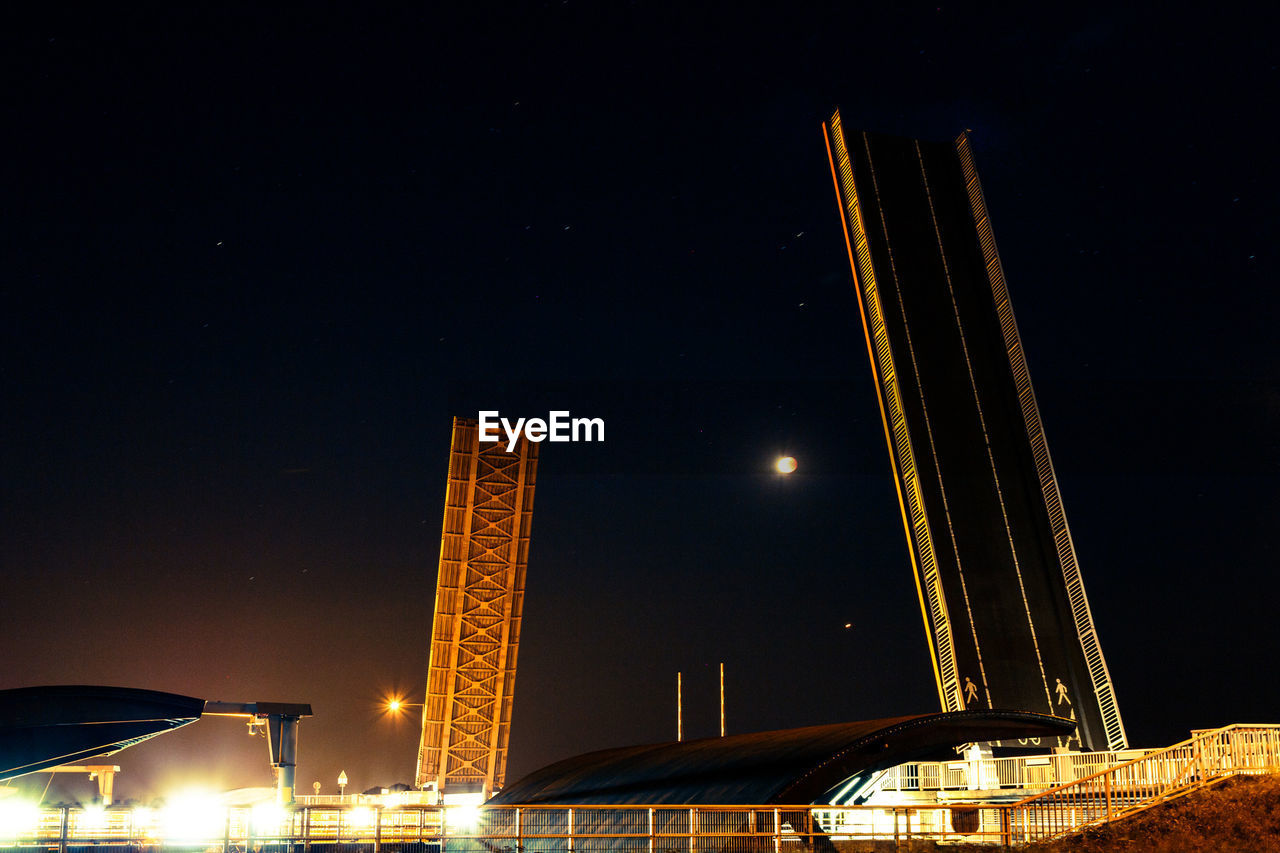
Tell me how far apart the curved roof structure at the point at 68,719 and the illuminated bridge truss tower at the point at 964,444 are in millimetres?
15887

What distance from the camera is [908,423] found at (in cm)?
2742

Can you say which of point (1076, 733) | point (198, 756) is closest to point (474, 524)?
point (1076, 733)

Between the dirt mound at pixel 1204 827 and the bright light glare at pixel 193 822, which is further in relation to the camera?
the bright light glare at pixel 193 822

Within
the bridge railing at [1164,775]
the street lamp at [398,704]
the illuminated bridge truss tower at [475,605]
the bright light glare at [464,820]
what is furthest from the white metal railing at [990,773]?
the street lamp at [398,704]

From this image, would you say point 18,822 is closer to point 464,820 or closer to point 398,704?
point 464,820

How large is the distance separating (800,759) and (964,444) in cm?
904

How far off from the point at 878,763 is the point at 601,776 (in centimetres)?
814

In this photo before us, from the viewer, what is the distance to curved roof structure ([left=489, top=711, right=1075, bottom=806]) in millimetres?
20969

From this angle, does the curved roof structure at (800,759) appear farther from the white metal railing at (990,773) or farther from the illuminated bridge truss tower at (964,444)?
the illuminated bridge truss tower at (964,444)

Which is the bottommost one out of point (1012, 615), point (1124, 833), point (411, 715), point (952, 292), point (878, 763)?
point (1124, 833)

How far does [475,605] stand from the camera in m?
44.9

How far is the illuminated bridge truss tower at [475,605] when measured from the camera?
44.5 meters

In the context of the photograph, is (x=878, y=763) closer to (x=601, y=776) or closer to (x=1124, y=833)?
(x=1124, y=833)

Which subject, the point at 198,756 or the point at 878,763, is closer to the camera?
the point at 878,763
